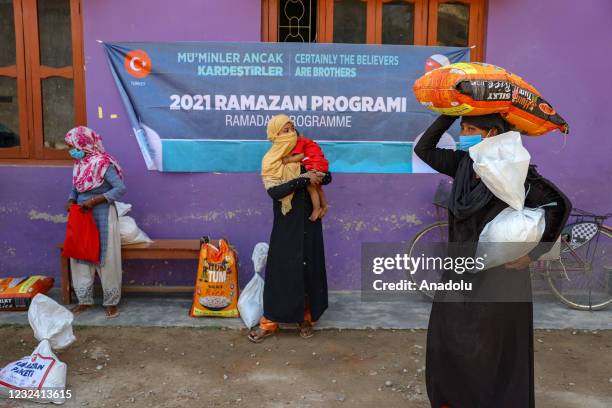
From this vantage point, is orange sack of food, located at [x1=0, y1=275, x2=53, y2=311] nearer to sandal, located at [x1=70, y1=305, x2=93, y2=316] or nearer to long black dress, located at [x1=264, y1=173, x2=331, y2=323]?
sandal, located at [x1=70, y1=305, x2=93, y2=316]

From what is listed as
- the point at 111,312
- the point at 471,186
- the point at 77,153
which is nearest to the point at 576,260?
the point at 471,186

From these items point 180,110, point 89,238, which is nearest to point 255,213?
point 180,110

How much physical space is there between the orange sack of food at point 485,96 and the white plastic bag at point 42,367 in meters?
2.66

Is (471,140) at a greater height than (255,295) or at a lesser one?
greater

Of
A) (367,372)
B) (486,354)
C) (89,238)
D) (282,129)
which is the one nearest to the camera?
(486,354)

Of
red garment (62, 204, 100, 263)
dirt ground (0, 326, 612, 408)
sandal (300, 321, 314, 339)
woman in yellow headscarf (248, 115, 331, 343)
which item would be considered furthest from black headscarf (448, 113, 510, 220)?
red garment (62, 204, 100, 263)

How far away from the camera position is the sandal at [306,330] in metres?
4.46

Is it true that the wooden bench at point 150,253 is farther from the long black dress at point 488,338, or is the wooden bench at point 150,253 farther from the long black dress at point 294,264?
the long black dress at point 488,338

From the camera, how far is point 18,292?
4879 millimetres

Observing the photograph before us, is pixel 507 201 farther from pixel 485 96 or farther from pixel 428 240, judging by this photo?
pixel 428 240

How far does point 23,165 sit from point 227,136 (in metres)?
1.87

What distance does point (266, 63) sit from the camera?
16.8ft

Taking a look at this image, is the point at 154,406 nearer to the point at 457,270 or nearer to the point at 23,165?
the point at 457,270

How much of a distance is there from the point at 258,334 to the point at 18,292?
214cm
